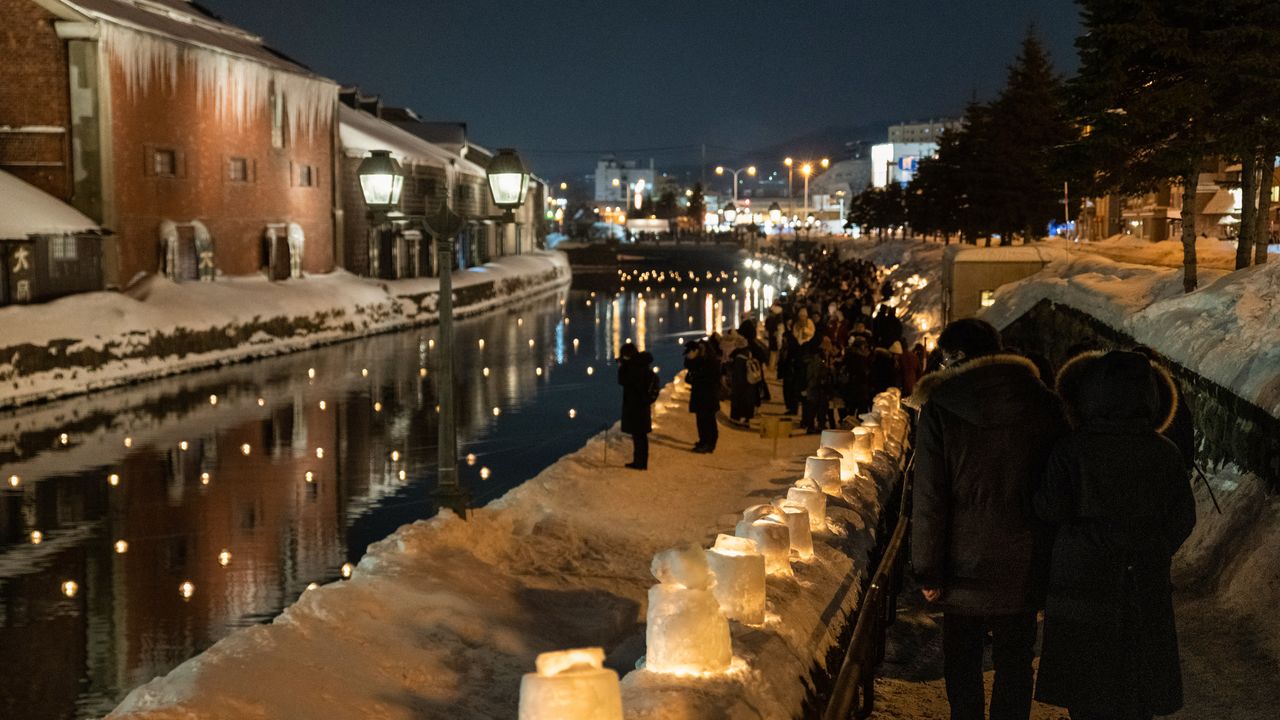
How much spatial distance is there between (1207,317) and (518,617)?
323 inches

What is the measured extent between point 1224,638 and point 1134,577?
3559mm

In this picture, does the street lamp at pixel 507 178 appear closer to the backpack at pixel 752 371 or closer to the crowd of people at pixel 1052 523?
the backpack at pixel 752 371

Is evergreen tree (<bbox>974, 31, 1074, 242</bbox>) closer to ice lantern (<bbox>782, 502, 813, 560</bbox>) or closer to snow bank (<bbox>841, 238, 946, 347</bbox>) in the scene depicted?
snow bank (<bbox>841, 238, 946, 347</bbox>)

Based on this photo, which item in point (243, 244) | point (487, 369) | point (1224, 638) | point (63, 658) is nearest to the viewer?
point (1224, 638)

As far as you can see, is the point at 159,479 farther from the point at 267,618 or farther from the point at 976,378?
the point at 976,378

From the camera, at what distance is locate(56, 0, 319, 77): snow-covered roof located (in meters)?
35.2

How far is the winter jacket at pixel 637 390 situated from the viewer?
1593cm

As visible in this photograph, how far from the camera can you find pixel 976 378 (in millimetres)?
5230

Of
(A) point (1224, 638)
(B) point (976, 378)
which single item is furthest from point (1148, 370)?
(A) point (1224, 638)

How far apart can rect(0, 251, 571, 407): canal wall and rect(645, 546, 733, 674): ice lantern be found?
23.4m

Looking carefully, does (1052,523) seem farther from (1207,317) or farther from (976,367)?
(1207,317)

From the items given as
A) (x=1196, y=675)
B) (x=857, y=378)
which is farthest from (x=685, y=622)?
(x=857, y=378)

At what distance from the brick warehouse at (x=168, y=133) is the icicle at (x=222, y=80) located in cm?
5

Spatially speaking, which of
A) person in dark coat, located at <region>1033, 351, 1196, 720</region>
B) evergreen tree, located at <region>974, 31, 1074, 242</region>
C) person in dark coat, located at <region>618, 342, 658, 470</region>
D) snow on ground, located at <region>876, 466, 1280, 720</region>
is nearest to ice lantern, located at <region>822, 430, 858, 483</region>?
snow on ground, located at <region>876, 466, 1280, 720</region>
